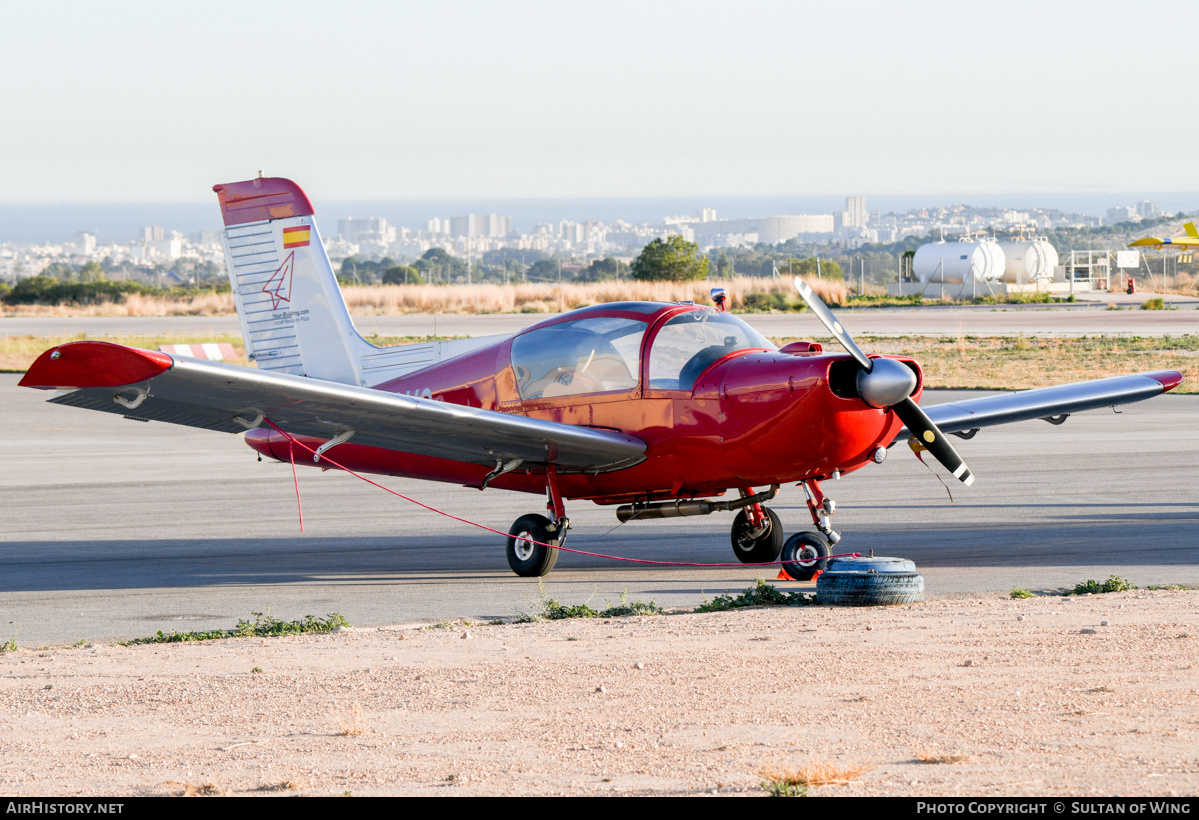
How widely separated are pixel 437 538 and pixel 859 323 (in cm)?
4527

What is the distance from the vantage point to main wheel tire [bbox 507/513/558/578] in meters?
12.4

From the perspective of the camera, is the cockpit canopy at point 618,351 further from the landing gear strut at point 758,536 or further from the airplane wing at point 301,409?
the landing gear strut at point 758,536

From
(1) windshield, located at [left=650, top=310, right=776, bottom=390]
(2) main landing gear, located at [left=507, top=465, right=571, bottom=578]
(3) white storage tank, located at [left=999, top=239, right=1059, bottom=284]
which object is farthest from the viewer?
(3) white storage tank, located at [left=999, top=239, right=1059, bottom=284]

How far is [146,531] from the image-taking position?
1558 centimetres

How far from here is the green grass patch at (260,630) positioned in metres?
9.59

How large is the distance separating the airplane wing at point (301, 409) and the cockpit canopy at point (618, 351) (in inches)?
23.1

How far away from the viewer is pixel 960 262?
89312 millimetres

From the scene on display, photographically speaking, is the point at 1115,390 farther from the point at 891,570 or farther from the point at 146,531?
the point at 146,531

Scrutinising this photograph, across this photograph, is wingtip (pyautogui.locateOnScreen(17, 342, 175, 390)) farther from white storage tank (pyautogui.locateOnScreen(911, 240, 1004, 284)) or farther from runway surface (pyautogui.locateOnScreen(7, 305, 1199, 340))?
white storage tank (pyautogui.locateOnScreen(911, 240, 1004, 284))

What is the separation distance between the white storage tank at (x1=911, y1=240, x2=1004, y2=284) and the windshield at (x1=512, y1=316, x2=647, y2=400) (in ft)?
264

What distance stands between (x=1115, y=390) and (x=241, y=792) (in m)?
11.5

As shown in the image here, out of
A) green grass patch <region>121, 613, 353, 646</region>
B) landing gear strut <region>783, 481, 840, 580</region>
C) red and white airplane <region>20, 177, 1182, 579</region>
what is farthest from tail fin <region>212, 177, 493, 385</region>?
landing gear strut <region>783, 481, 840, 580</region>

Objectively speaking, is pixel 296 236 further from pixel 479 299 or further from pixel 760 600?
pixel 479 299

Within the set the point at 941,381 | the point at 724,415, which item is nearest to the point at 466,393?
the point at 724,415
